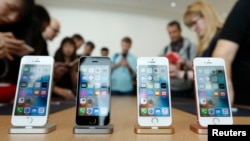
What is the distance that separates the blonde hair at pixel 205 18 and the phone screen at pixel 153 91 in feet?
6.10

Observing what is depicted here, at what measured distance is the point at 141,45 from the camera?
2.46 meters

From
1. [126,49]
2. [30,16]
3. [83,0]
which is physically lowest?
[126,49]

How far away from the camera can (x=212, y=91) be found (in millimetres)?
536

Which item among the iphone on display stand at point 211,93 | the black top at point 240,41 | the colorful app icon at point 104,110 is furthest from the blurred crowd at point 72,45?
the colorful app icon at point 104,110

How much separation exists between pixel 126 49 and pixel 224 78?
191 centimetres

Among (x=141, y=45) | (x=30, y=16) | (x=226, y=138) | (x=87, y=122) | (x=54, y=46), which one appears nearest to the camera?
(x=226, y=138)

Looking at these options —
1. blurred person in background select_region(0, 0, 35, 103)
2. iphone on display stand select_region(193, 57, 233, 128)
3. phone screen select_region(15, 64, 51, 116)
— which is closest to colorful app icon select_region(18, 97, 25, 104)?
phone screen select_region(15, 64, 51, 116)

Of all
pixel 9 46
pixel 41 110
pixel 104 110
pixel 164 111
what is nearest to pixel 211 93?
pixel 164 111

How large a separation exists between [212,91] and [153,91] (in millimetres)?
125

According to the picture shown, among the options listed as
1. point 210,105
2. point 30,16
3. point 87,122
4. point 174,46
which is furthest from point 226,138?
point 174,46

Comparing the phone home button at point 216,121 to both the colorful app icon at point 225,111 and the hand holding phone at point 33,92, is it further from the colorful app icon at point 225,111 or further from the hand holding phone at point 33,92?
the hand holding phone at point 33,92

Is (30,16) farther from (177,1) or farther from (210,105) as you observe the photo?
(210,105)

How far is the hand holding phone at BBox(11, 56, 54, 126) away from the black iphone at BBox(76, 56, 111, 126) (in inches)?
2.7

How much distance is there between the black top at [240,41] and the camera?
100cm
